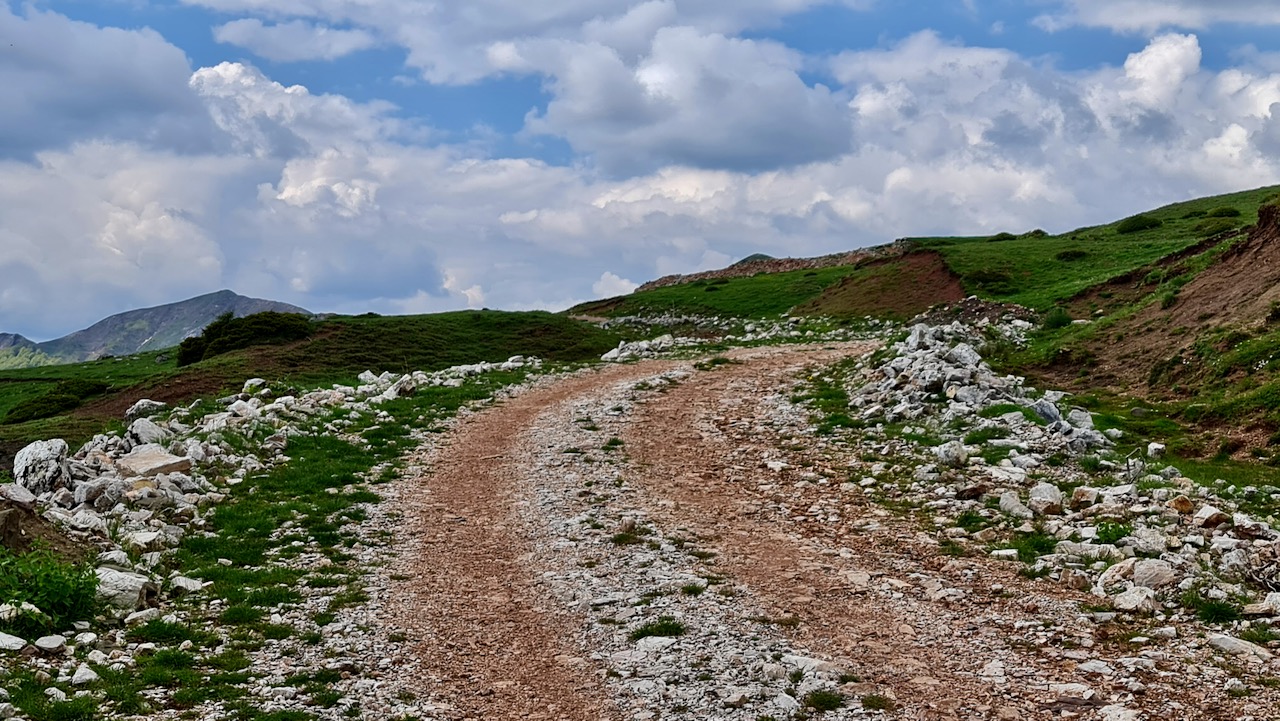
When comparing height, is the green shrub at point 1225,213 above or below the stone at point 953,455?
above

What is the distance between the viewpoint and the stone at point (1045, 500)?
13.9m

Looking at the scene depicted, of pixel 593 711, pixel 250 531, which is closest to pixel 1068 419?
pixel 593 711

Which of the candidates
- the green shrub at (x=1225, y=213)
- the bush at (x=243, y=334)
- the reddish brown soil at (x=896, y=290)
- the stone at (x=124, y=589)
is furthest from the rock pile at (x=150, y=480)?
the green shrub at (x=1225, y=213)

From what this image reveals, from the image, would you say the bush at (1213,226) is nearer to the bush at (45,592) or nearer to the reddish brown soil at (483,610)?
the reddish brown soil at (483,610)

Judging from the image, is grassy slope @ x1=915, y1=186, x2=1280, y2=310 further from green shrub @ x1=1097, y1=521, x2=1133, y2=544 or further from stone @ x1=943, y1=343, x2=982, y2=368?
green shrub @ x1=1097, y1=521, x2=1133, y2=544

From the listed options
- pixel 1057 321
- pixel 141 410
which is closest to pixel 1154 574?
pixel 1057 321

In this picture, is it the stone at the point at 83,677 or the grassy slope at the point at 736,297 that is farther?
the grassy slope at the point at 736,297

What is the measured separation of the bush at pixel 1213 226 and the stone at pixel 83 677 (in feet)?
231

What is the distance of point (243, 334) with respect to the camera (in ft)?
187

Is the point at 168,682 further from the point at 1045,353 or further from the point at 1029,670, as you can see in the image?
the point at 1045,353

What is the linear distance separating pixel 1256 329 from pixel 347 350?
1842 inches

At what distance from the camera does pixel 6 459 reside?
31156mm

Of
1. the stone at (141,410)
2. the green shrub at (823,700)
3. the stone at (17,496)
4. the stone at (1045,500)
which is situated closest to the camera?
the green shrub at (823,700)

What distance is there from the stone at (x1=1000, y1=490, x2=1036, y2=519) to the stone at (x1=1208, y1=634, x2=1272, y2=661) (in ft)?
15.5
